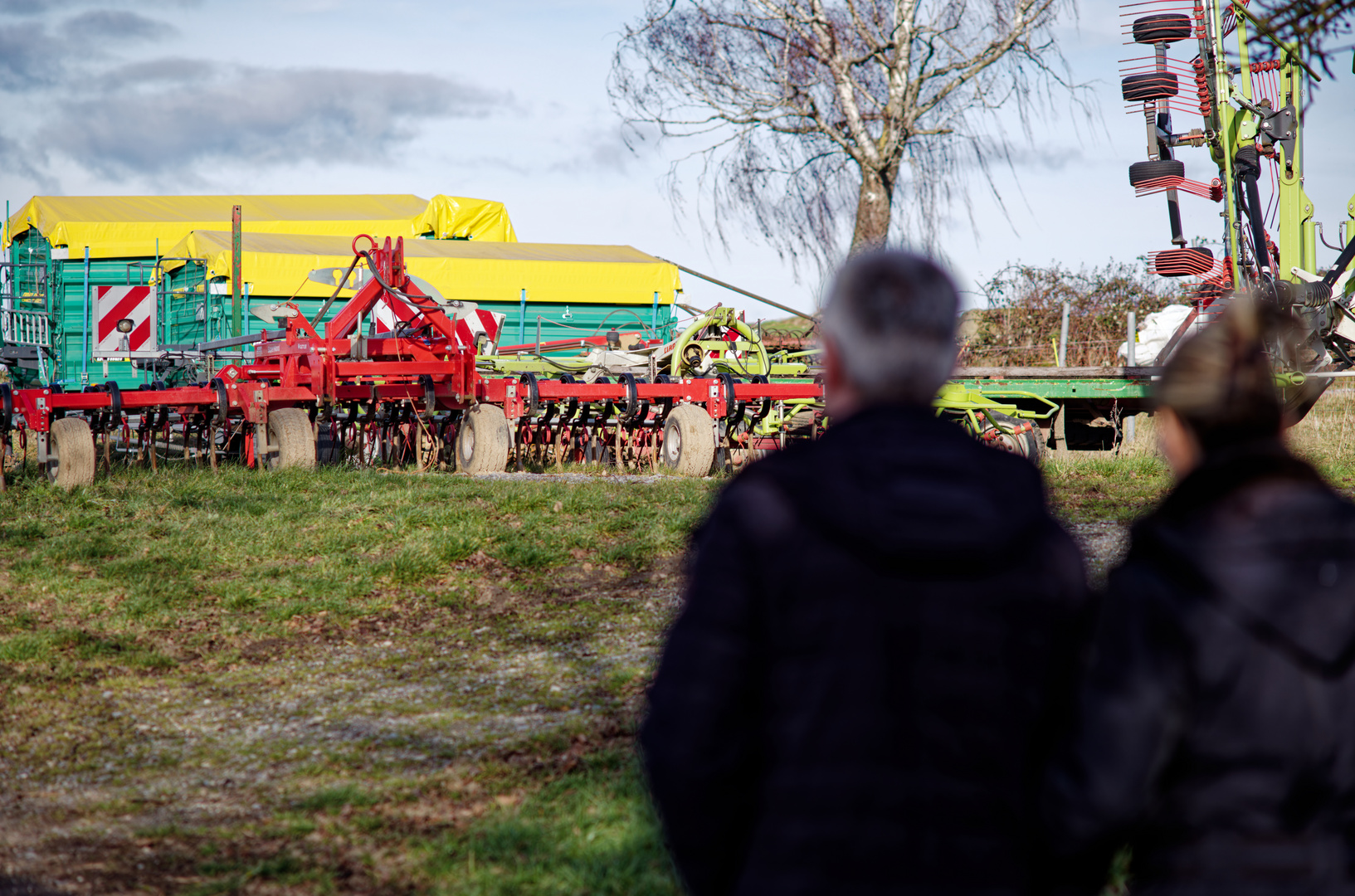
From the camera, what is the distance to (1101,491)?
9898mm

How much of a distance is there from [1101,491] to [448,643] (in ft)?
19.9

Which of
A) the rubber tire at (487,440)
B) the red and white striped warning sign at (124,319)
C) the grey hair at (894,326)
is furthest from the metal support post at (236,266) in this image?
the grey hair at (894,326)

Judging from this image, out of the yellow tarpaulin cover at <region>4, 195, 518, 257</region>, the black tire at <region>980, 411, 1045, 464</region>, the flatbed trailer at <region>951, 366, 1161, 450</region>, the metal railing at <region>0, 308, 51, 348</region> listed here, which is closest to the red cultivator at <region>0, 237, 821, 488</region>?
the black tire at <region>980, 411, 1045, 464</region>

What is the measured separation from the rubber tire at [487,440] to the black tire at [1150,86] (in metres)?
6.67

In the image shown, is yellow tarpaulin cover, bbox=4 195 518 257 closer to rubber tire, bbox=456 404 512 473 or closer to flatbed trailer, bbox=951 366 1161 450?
rubber tire, bbox=456 404 512 473

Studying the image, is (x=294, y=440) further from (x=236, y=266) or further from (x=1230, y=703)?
(x=1230, y=703)

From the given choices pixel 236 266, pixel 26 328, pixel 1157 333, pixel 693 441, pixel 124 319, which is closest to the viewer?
pixel 693 441

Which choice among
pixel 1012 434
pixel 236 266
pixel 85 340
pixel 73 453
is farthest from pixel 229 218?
pixel 1012 434

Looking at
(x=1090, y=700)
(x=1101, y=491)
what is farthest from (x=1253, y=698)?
(x=1101, y=491)

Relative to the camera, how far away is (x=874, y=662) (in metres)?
1.50

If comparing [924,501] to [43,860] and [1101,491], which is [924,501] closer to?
[43,860]

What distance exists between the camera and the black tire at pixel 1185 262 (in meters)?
12.1

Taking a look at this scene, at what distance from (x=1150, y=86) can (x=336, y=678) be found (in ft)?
32.7

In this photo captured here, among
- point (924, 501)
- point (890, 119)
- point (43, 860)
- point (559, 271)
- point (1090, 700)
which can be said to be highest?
point (890, 119)
